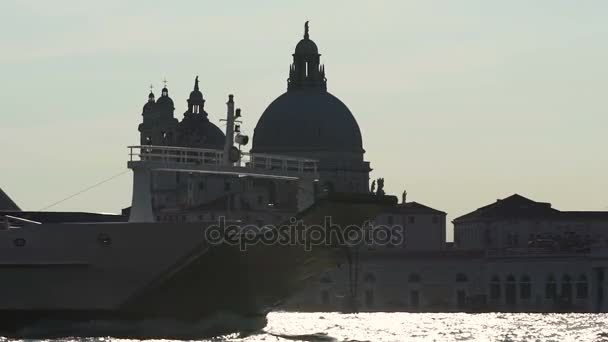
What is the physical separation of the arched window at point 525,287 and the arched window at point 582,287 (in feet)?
15.2

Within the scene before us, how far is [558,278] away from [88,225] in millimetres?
123951

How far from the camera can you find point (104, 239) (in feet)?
246

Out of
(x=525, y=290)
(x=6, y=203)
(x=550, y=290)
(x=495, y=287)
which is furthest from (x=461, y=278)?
(x=6, y=203)

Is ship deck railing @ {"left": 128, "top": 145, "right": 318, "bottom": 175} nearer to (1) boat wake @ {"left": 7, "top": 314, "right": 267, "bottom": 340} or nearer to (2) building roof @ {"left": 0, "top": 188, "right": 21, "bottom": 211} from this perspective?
(1) boat wake @ {"left": 7, "top": 314, "right": 267, "bottom": 340}

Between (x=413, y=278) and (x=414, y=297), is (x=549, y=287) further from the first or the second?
(x=413, y=278)

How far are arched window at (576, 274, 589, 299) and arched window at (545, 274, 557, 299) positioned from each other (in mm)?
2224

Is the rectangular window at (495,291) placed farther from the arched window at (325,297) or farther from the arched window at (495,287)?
the arched window at (325,297)

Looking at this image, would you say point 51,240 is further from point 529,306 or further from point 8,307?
point 529,306

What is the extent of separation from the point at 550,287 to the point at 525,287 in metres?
2.50

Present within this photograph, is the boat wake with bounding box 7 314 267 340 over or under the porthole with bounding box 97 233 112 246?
under

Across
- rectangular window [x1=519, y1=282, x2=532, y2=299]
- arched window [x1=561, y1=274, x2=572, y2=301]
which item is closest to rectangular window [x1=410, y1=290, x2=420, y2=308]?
rectangular window [x1=519, y1=282, x2=532, y2=299]

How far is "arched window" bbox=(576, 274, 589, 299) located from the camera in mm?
193000

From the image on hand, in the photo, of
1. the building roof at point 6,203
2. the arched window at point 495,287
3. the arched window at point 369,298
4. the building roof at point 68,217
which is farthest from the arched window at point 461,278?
the building roof at point 68,217

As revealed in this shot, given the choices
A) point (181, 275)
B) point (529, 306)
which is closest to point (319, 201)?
point (181, 275)
